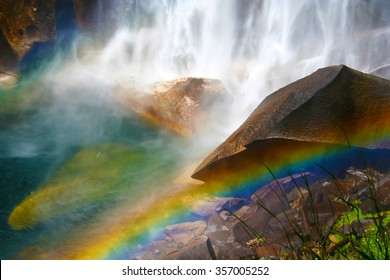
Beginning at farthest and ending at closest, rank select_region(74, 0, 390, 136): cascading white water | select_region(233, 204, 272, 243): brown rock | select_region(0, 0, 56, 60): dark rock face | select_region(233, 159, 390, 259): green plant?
select_region(0, 0, 56, 60): dark rock face, select_region(74, 0, 390, 136): cascading white water, select_region(233, 204, 272, 243): brown rock, select_region(233, 159, 390, 259): green plant

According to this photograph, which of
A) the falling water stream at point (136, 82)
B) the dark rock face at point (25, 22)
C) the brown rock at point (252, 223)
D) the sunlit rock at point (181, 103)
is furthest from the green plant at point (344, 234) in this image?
the dark rock face at point (25, 22)

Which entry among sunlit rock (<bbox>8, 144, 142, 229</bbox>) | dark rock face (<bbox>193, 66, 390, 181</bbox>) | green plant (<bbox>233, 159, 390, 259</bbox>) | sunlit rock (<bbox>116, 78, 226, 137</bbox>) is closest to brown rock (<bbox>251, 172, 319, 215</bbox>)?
dark rock face (<bbox>193, 66, 390, 181</bbox>)

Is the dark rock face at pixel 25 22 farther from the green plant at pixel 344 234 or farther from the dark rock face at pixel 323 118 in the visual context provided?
the green plant at pixel 344 234

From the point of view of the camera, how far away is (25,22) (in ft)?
40.8

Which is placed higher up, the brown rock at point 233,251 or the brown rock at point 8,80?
the brown rock at point 8,80

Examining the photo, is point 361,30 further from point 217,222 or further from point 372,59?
point 217,222

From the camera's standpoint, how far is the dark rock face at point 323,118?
4664 millimetres

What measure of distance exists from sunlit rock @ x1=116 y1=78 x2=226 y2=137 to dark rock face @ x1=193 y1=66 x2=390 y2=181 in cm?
325

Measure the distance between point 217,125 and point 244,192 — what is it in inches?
126

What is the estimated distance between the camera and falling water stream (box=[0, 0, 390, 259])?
6078mm

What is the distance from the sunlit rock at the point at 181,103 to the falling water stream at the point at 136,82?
30cm

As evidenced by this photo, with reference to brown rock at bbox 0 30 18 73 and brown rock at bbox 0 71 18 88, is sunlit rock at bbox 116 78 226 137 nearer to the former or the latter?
brown rock at bbox 0 71 18 88

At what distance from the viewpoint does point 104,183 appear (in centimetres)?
673
